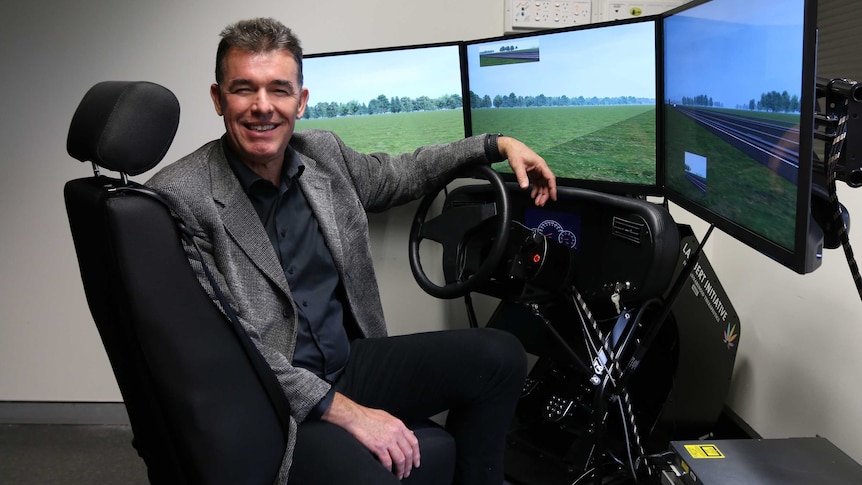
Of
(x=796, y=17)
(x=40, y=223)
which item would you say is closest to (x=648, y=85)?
(x=796, y=17)

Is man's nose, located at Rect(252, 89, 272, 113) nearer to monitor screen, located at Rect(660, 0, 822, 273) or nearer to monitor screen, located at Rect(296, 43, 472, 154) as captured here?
monitor screen, located at Rect(296, 43, 472, 154)

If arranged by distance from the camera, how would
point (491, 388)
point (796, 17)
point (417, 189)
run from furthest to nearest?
1. point (417, 189)
2. point (491, 388)
3. point (796, 17)

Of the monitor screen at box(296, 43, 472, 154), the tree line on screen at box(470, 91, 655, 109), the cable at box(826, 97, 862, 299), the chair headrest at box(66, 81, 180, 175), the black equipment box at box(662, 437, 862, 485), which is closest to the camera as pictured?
the chair headrest at box(66, 81, 180, 175)

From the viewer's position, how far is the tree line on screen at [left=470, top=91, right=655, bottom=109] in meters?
1.83

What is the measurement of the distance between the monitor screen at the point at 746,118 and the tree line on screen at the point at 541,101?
13 centimetres

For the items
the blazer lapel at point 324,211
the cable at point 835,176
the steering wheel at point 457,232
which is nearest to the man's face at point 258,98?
the blazer lapel at point 324,211

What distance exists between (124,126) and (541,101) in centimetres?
128

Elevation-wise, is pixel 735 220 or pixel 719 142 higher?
pixel 719 142

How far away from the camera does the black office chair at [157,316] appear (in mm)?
1039

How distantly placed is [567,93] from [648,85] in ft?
0.82

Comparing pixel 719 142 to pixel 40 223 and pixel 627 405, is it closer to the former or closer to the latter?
pixel 627 405

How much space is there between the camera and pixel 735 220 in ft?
4.60

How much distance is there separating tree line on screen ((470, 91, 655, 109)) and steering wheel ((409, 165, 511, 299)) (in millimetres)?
342

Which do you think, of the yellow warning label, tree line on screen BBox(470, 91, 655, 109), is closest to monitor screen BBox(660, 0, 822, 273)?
tree line on screen BBox(470, 91, 655, 109)
